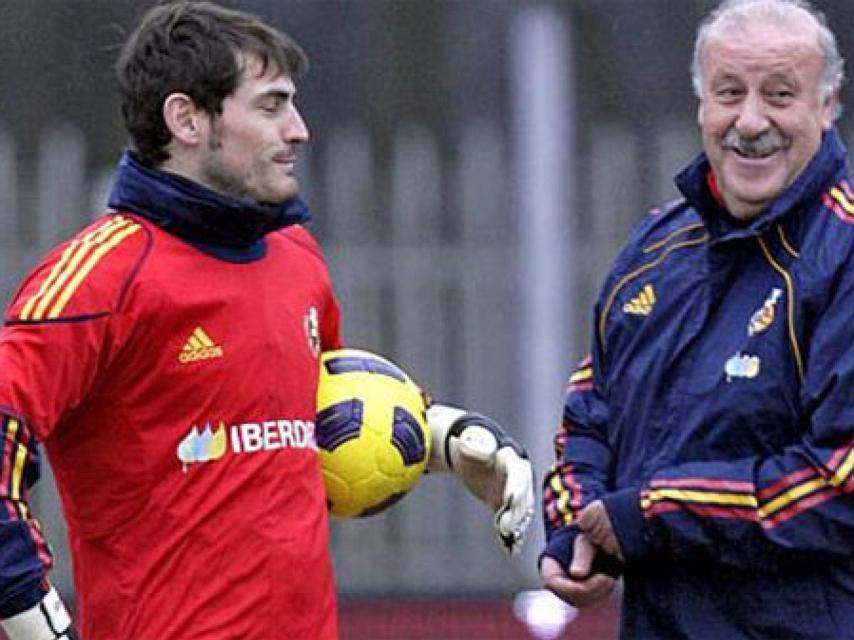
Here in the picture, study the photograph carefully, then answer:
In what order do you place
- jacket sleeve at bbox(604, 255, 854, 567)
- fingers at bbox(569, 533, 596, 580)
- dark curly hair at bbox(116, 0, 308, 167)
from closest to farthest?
jacket sleeve at bbox(604, 255, 854, 567) → fingers at bbox(569, 533, 596, 580) → dark curly hair at bbox(116, 0, 308, 167)

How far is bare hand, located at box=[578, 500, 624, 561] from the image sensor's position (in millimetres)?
4125

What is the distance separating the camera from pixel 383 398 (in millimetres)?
4688

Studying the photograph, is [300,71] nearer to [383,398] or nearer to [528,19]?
[383,398]

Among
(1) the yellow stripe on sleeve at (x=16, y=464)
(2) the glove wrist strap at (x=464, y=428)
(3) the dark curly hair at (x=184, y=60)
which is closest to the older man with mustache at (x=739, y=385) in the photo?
(2) the glove wrist strap at (x=464, y=428)

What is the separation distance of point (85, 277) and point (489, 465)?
93 centimetres

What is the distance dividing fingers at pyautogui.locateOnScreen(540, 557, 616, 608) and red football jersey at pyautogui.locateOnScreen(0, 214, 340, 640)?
0.43 m

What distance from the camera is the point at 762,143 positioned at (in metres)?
4.09

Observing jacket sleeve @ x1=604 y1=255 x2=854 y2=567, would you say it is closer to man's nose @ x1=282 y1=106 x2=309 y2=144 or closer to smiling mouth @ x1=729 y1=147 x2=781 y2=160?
smiling mouth @ x1=729 y1=147 x2=781 y2=160

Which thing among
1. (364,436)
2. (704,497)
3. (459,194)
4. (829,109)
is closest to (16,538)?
(364,436)

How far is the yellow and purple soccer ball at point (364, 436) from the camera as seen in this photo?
4605 mm

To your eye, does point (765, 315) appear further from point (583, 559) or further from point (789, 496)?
point (583, 559)

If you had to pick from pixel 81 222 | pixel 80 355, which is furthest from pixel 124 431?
pixel 81 222

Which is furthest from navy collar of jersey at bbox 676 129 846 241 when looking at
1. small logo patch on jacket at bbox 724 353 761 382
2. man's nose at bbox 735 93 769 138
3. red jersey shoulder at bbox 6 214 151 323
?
red jersey shoulder at bbox 6 214 151 323

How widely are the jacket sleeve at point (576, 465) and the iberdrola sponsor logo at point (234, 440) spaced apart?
475mm
